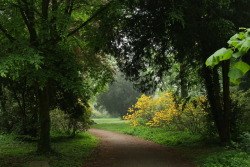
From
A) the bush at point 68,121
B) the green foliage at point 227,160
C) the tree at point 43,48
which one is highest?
the tree at point 43,48

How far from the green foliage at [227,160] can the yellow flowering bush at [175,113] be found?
13.4ft

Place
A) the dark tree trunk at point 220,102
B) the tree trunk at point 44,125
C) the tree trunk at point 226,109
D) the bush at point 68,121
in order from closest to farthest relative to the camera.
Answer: the tree trunk at point 44,125 → the tree trunk at point 226,109 → the dark tree trunk at point 220,102 → the bush at point 68,121

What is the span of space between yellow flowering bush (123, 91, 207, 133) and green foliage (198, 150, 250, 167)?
4098 millimetres

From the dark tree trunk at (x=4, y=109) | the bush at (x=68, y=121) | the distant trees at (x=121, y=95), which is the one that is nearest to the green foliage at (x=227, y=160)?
the bush at (x=68, y=121)

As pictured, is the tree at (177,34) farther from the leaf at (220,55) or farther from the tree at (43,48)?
the leaf at (220,55)

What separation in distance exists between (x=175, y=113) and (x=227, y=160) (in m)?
8.09

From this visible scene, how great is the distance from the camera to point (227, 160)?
7316 mm

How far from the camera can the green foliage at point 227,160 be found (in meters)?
6.96

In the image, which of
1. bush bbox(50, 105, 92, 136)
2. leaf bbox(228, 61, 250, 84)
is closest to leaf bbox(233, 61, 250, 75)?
leaf bbox(228, 61, 250, 84)

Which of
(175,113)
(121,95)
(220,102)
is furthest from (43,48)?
(121,95)

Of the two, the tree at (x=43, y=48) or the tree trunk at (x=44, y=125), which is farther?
the tree trunk at (x=44, y=125)

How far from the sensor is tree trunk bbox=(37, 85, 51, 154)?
9.77 meters

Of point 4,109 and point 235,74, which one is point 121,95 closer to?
point 4,109

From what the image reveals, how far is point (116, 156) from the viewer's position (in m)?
10.0
